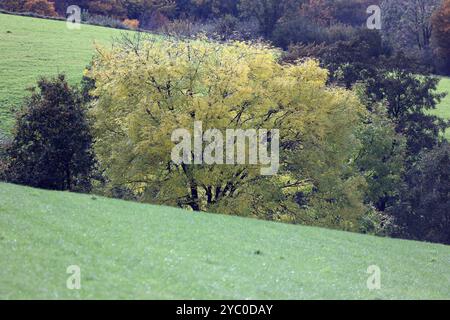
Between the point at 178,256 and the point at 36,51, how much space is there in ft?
195

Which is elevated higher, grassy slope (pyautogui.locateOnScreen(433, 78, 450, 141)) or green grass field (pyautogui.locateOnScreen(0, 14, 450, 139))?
green grass field (pyautogui.locateOnScreen(0, 14, 450, 139))

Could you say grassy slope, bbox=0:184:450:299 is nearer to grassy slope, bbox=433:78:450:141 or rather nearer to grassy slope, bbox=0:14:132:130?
grassy slope, bbox=0:14:132:130

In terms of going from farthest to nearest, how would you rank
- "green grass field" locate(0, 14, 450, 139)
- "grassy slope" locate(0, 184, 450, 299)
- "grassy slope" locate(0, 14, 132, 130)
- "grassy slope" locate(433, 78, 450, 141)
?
"grassy slope" locate(433, 78, 450, 141) → "green grass field" locate(0, 14, 450, 139) → "grassy slope" locate(0, 14, 132, 130) → "grassy slope" locate(0, 184, 450, 299)

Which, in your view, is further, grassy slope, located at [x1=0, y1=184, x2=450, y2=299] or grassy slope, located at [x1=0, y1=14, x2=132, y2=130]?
grassy slope, located at [x1=0, y1=14, x2=132, y2=130]

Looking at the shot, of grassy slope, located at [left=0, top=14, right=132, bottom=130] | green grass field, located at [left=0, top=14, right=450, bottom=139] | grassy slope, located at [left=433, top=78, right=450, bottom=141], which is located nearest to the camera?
grassy slope, located at [left=0, top=14, right=132, bottom=130]

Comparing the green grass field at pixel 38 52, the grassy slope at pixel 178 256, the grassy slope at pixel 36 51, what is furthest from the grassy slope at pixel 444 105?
the grassy slope at pixel 178 256

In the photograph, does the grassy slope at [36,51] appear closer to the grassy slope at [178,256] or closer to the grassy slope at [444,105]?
the grassy slope at [444,105]

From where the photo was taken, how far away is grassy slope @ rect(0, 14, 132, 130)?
62.7m

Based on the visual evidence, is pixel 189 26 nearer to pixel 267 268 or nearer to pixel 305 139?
pixel 305 139

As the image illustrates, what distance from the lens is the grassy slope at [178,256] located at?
1428 centimetres

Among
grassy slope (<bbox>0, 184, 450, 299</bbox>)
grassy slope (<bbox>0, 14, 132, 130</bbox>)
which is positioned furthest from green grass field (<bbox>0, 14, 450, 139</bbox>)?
grassy slope (<bbox>0, 184, 450, 299</bbox>)

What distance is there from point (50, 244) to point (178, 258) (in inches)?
116

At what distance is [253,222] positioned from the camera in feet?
85.9

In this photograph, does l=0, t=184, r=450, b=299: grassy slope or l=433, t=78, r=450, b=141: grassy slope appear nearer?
l=0, t=184, r=450, b=299: grassy slope
